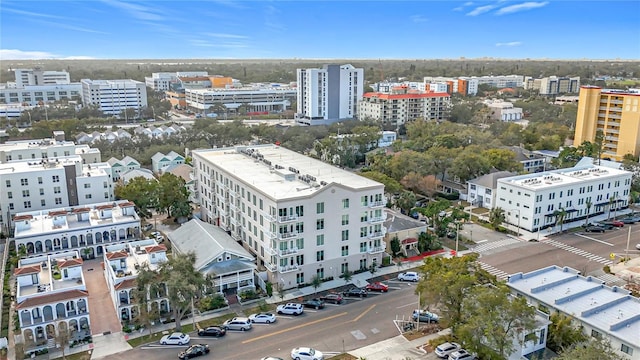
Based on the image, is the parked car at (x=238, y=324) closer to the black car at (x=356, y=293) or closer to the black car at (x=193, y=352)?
the black car at (x=193, y=352)

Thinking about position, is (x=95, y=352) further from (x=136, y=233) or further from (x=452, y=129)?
(x=452, y=129)

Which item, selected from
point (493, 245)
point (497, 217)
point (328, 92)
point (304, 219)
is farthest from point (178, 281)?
point (328, 92)

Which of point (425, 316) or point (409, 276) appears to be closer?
point (425, 316)

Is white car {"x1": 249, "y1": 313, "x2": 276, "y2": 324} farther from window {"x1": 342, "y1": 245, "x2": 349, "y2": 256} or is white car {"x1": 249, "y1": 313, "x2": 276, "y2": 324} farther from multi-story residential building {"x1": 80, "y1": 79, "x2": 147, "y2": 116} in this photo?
multi-story residential building {"x1": 80, "y1": 79, "x2": 147, "y2": 116}

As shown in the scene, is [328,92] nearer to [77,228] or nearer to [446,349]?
[77,228]

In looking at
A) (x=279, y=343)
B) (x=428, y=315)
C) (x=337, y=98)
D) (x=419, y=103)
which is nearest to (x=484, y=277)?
(x=428, y=315)
